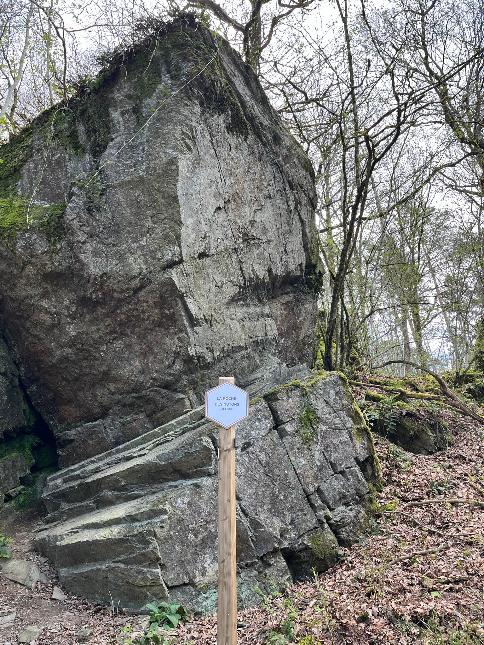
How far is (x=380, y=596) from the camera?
4.62 metres

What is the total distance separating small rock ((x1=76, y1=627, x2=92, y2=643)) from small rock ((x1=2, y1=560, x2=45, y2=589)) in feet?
3.75

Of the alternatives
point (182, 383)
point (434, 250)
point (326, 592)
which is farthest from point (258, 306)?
point (434, 250)

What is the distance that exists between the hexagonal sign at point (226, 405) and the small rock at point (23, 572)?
354 centimetres

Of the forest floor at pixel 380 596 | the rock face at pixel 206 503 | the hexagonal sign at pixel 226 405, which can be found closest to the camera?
the hexagonal sign at pixel 226 405

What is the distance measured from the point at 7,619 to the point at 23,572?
2.54ft

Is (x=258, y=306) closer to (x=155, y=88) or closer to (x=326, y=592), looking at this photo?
(x=155, y=88)

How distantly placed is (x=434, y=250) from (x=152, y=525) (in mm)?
11994

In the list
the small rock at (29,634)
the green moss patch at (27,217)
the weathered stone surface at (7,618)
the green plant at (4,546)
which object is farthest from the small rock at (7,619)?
the green moss patch at (27,217)

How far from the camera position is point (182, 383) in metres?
7.14

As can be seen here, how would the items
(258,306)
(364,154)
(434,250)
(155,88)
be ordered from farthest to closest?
(434,250)
(364,154)
(258,306)
(155,88)

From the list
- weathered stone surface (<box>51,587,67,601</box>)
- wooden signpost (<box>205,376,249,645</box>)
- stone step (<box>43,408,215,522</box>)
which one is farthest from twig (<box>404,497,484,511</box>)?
weathered stone surface (<box>51,587,67,601</box>)

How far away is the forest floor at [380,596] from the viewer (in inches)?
166

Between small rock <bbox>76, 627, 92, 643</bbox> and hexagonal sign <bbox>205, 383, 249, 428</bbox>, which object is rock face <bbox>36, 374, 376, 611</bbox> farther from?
hexagonal sign <bbox>205, 383, 249, 428</bbox>

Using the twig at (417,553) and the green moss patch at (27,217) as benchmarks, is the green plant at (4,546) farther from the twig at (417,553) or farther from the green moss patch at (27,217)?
the twig at (417,553)
